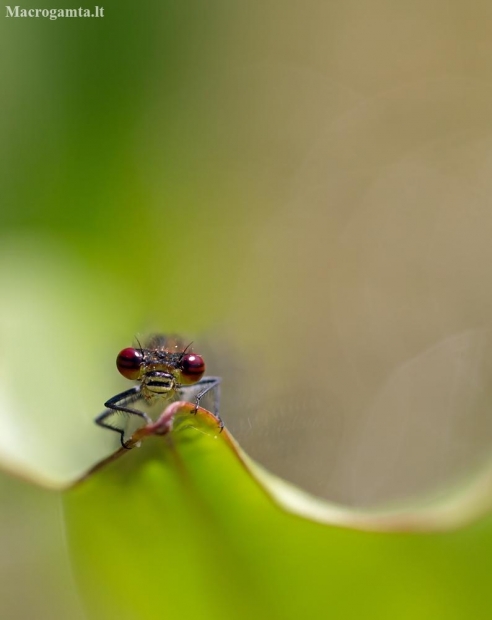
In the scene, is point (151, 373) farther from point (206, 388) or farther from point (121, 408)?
point (206, 388)

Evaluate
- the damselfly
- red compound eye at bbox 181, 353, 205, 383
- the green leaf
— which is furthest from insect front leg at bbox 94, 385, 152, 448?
the green leaf

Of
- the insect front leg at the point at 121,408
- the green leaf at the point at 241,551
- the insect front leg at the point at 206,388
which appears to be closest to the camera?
the green leaf at the point at 241,551

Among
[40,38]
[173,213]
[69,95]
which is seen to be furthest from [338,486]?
[40,38]

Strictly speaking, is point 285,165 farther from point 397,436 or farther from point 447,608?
point 447,608

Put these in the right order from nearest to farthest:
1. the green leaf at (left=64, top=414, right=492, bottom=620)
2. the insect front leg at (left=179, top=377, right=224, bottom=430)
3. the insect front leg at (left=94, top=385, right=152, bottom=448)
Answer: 1. the green leaf at (left=64, top=414, right=492, bottom=620)
2. the insect front leg at (left=94, top=385, right=152, bottom=448)
3. the insect front leg at (left=179, top=377, right=224, bottom=430)

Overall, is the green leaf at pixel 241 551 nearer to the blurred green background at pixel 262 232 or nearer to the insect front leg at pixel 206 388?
the blurred green background at pixel 262 232

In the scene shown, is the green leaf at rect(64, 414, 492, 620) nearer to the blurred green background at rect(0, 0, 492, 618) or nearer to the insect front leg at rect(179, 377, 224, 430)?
the blurred green background at rect(0, 0, 492, 618)

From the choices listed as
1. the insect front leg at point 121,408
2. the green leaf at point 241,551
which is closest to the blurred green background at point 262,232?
the insect front leg at point 121,408
